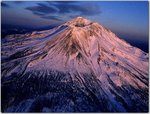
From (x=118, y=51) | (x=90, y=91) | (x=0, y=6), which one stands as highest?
(x=0, y=6)

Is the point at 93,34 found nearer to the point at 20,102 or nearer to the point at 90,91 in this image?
the point at 90,91

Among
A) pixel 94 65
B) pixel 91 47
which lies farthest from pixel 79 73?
pixel 91 47

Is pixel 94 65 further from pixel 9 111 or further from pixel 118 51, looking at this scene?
pixel 9 111

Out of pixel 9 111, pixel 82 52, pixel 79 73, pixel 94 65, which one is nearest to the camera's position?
pixel 9 111

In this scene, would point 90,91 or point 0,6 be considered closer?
point 0,6

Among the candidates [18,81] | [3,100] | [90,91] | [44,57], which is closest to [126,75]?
[90,91]

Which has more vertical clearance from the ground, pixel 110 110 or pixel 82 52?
pixel 82 52

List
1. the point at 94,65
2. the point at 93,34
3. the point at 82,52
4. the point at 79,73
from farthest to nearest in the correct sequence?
the point at 93,34 < the point at 82,52 < the point at 94,65 < the point at 79,73
